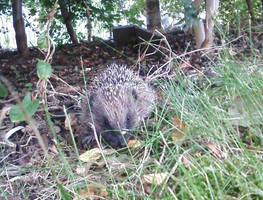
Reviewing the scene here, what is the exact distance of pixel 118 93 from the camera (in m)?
3.65

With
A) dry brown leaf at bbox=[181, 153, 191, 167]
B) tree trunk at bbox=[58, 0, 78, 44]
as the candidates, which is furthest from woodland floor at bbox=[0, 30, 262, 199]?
dry brown leaf at bbox=[181, 153, 191, 167]

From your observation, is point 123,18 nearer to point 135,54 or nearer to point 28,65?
point 135,54

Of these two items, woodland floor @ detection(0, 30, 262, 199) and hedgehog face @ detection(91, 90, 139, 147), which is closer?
woodland floor @ detection(0, 30, 262, 199)

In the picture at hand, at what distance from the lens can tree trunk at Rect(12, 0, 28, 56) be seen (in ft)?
20.5

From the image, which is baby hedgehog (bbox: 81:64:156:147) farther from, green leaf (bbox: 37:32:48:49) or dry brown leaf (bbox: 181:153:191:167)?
dry brown leaf (bbox: 181:153:191:167)

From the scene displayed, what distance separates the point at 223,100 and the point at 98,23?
5668 mm

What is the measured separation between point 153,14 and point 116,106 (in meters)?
3.87

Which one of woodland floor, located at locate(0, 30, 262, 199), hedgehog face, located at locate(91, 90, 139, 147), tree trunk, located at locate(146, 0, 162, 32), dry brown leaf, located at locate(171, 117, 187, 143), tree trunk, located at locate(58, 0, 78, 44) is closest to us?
dry brown leaf, located at locate(171, 117, 187, 143)

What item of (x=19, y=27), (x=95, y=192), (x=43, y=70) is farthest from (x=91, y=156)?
(x=19, y=27)

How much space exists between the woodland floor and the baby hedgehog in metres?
0.21

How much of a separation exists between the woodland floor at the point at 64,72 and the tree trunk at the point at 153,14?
0.38 m

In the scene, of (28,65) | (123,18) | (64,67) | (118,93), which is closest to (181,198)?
(118,93)

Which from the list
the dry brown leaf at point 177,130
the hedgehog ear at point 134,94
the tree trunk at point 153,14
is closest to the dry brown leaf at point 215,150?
the dry brown leaf at point 177,130

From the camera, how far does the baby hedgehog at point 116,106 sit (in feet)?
11.1
